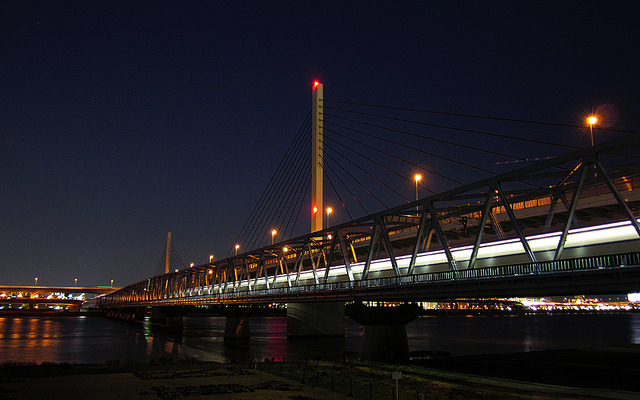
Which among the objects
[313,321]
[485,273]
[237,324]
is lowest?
[237,324]

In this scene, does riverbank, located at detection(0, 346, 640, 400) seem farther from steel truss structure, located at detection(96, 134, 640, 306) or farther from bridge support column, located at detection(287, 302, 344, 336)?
bridge support column, located at detection(287, 302, 344, 336)

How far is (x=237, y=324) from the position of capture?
3450 inches

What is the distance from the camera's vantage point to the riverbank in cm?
2581

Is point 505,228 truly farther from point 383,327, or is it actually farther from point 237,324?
point 237,324

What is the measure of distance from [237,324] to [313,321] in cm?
1322

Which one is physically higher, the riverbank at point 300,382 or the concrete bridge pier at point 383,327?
the concrete bridge pier at point 383,327

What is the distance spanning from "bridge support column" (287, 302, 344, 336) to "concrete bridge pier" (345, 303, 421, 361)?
3707 cm

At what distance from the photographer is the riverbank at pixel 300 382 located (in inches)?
1016

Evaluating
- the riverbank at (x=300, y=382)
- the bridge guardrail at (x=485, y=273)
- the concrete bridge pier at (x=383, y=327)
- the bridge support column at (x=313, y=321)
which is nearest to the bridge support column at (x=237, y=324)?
the bridge support column at (x=313, y=321)

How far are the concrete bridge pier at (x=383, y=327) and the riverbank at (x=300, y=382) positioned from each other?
15.6 ft

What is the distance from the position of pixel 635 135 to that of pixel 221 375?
27311mm

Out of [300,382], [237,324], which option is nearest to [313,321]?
[237,324]

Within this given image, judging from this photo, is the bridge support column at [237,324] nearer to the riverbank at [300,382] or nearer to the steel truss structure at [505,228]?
the steel truss structure at [505,228]

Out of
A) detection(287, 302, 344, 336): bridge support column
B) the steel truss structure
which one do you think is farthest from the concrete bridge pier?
detection(287, 302, 344, 336): bridge support column
